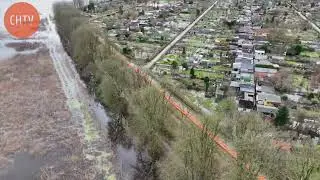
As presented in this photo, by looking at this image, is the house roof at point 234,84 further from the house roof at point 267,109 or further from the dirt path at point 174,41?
the dirt path at point 174,41

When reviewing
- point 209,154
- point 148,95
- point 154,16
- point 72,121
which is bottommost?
point 72,121

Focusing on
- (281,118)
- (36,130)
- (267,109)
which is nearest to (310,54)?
(267,109)

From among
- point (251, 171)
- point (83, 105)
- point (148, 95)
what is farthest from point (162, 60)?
point (251, 171)

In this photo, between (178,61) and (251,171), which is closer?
(251,171)

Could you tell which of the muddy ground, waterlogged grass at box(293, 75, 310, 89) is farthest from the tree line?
waterlogged grass at box(293, 75, 310, 89)

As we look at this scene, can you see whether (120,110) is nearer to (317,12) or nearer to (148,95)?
(148,95)

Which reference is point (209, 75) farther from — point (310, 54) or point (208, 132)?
point (208, 132)

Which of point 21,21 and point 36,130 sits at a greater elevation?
point 21,21

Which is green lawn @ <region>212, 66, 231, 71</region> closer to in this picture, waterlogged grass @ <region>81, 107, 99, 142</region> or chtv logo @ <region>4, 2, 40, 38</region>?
waterlogged grass @ <region>81, 107, 99, 142</region>
